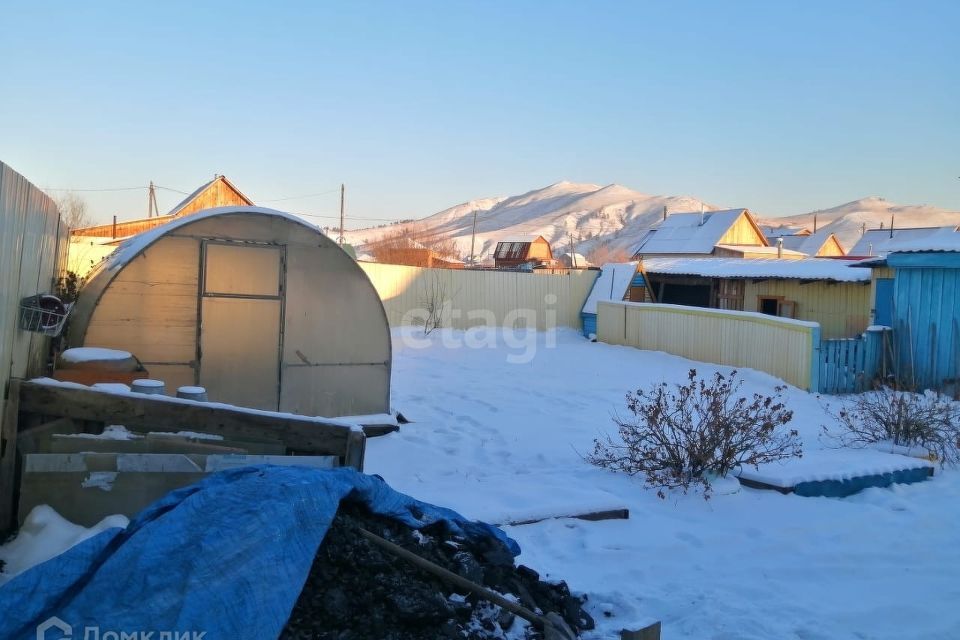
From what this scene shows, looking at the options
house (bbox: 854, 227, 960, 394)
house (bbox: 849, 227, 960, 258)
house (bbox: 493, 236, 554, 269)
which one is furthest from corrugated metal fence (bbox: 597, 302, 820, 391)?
house (bbox: 493, 236, 554, 269)

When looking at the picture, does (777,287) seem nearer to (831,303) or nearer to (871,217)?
(831,303)

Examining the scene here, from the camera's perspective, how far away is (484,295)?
2381cm

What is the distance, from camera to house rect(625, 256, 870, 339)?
1755 centimetres

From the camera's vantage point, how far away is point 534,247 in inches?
2143

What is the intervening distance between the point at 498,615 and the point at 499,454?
476 centimetres

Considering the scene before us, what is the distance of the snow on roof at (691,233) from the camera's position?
134 ft

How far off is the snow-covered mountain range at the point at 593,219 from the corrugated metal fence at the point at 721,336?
259ft

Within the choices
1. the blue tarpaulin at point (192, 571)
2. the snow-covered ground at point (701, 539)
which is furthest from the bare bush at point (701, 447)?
the blue tarpaulin at point (192, 571)

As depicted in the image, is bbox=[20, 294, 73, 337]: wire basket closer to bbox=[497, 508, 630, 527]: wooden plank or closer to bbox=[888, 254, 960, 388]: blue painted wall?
bbox=[497, 508, 630, 527]: wooden plank

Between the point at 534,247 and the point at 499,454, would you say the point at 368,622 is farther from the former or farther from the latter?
the point at 534,247

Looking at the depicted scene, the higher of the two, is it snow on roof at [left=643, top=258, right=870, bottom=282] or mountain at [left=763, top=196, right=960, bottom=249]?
mountain at [left=763, top=196, right=960, bottom=249]

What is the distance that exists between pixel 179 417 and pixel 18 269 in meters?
1.71

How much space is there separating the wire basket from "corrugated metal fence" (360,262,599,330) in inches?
617

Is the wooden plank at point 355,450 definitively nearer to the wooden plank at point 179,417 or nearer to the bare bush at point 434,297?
the wooden plank at point 179,417
